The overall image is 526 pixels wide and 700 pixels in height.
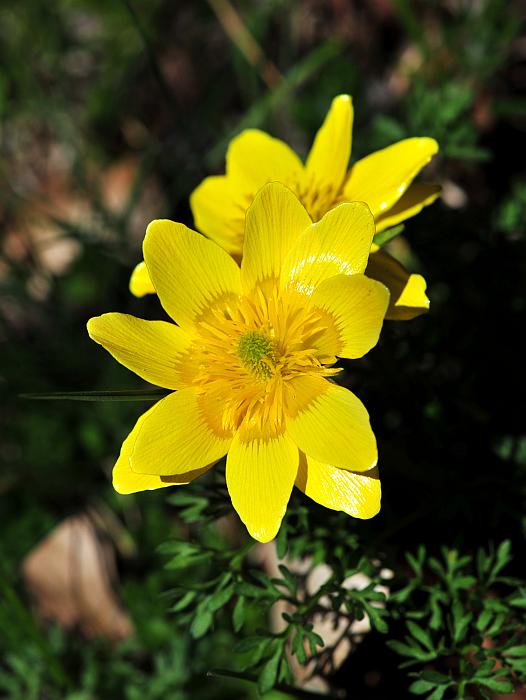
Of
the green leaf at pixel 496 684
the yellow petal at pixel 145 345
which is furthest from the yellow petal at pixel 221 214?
the green leaf at pixel 496 684

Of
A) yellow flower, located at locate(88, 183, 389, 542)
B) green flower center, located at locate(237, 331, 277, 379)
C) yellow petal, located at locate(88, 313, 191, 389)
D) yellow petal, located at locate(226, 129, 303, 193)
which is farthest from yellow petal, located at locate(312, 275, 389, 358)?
yellow petal, located at locate(226, 129, 303, 193)

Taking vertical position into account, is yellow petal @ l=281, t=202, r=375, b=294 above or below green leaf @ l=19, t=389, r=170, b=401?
above

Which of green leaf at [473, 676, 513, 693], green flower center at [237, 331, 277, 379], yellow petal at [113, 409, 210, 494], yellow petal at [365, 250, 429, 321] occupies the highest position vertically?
yellow petal at [365, 250, 429, 321]

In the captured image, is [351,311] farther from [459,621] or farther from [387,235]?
[459,621]

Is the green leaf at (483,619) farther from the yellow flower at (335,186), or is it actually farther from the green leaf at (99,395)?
the green leaf at (99,395)

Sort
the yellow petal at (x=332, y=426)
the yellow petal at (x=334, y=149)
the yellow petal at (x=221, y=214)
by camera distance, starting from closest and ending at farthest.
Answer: the yellow petal at (x=332, y=426), the yellow petal at (x=334, y=149), the yellow petal at (x=221, y=214)

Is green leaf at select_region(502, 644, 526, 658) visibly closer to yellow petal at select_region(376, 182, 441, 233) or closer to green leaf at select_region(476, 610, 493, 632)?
green leaf at select_region(476, 610, 493, 632)
